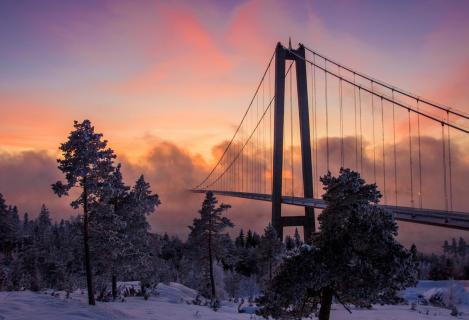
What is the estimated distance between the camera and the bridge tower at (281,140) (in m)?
45.7

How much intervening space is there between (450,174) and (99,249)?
21.0 m

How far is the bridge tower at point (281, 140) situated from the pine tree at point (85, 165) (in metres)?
21.4

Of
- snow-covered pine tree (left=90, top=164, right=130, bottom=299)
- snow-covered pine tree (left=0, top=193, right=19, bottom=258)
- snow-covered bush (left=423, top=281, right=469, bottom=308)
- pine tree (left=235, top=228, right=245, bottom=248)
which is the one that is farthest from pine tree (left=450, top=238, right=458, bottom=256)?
snow-covered pine tree (left=90, top=164, right=130, bottom=299)

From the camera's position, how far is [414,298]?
50.6 metres

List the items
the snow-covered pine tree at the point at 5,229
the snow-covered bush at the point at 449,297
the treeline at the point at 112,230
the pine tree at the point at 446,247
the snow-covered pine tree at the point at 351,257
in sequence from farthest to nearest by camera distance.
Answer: the pine tree at the point at 446,247, the snow-covered pine tree at the point at 5,229, the snow-covered bush at the point at 449,297, the treeline at the point at 112,230, the snow-covered pine tree at the point at 351,257

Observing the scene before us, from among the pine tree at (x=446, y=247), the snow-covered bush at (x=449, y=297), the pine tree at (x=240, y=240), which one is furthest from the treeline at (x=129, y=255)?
the pine tree at (x=446, y=247)

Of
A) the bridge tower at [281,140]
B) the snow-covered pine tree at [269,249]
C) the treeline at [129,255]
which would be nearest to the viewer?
the treeline at [129,255]

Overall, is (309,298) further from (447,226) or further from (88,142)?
(88,142)

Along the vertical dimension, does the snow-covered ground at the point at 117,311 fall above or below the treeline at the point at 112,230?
below

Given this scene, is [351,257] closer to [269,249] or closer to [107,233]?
[107,233]

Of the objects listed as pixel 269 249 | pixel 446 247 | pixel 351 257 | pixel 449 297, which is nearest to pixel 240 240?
pixel 446 247

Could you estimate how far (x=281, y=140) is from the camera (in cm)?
4997

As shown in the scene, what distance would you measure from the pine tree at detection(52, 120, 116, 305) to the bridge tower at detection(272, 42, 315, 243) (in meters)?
21.4

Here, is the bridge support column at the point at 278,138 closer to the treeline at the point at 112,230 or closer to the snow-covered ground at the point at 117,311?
the treeline at the point at 112,230
